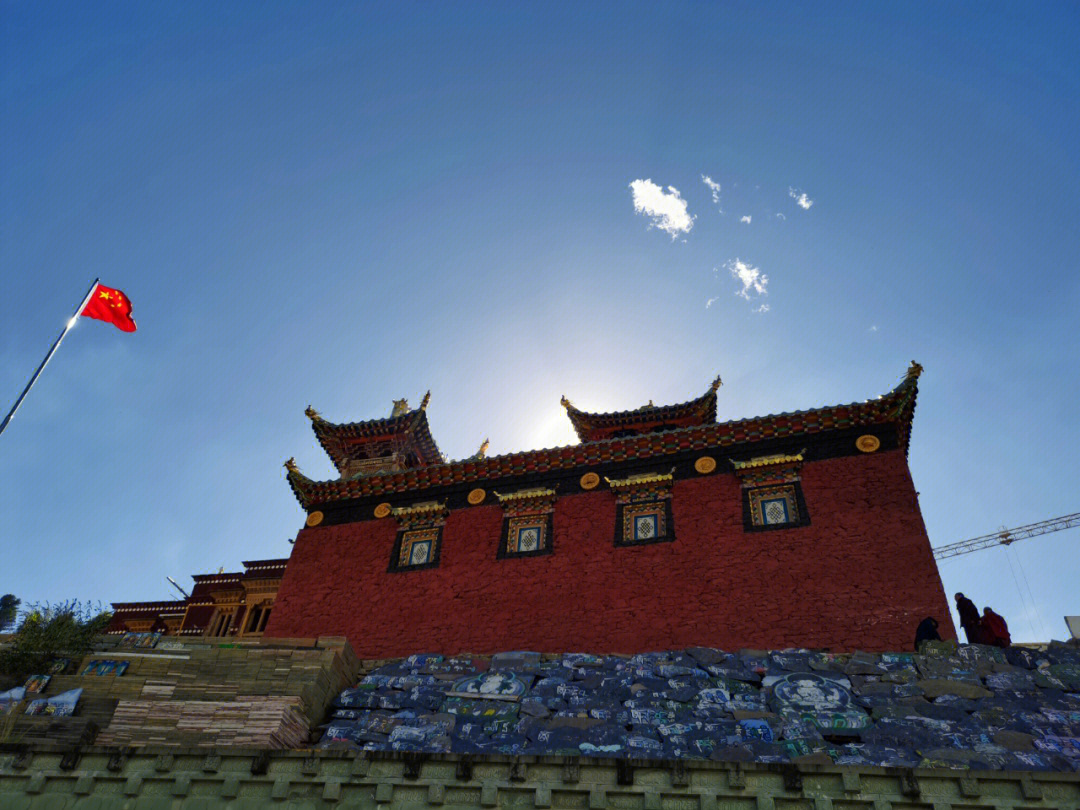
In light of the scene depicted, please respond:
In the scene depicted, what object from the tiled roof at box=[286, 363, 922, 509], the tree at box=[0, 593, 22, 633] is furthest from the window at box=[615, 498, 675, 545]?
the tree at box=[0, 593, 22, 633]

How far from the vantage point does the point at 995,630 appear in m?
12.9

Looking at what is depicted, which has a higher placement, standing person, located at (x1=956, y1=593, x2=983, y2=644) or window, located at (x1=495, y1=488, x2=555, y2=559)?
window, located at (x1=495, y1=488, x2=555, y2=559)

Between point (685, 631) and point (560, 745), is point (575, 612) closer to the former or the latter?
point (685, 631)

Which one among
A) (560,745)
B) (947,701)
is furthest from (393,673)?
(947,701)

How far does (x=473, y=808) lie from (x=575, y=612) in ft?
26.9

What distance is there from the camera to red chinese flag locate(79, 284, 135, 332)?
14.4 m

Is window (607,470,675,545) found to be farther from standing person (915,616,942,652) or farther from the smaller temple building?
the smaller temple building

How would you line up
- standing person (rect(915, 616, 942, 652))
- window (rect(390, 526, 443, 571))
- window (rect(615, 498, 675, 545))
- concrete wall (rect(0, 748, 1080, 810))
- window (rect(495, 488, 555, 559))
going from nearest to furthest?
concrete wall (rect(0, 748, 1080, 810)), standing person (rect(915, 616, 942, 652)), window (rect(615, 498, 675, 545)), window (rect(495, 488, 555, 559)), window (rect(390, 526, 443, 571))

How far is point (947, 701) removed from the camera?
1088cm

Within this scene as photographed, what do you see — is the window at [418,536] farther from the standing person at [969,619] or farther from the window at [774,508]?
the standing person at [969,619]

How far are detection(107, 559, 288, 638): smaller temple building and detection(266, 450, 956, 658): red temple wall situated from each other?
6927 millimetres

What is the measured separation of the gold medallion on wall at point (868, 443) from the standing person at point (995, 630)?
4384 mm

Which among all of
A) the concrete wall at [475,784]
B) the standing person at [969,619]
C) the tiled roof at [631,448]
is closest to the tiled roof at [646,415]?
the tiled roof at [631,448]

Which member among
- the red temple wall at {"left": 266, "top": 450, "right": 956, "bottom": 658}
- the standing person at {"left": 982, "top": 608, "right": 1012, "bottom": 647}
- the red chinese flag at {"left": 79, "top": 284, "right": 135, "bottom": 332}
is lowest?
the standing person at {"left": 982, "top": 608, "right": 1012, "bottom": 647}
